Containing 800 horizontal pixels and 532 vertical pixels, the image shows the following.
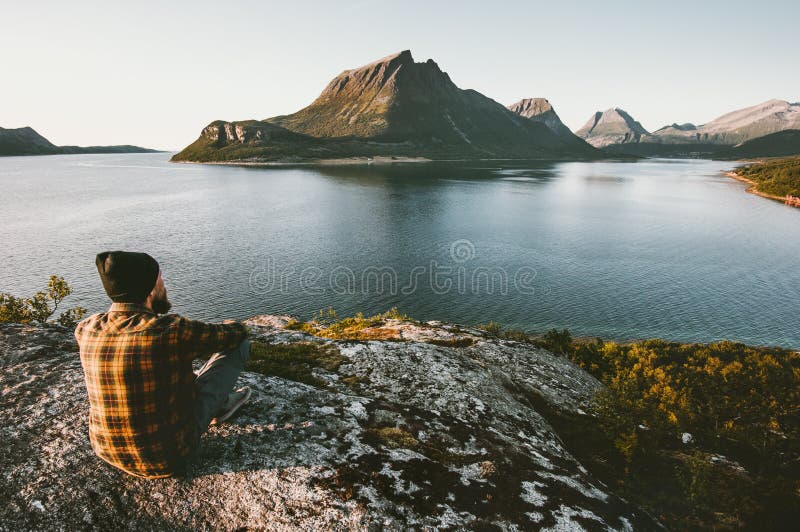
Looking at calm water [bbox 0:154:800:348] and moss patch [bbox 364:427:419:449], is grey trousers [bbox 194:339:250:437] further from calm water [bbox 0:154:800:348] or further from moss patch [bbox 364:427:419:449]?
calm water [bbox 0:154:800:348]

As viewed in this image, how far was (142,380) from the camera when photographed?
595 cm

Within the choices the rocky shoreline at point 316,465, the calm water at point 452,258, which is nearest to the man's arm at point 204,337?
the rocky shoreline at point 316,465

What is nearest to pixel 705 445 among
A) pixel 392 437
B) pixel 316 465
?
pixel 392 437

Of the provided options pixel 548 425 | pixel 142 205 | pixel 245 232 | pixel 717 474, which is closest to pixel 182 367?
pixel 548 425

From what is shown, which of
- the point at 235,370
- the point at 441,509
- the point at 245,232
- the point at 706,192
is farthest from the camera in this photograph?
the point at 706,192

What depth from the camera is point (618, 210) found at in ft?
436

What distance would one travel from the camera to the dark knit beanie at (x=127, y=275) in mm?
5699

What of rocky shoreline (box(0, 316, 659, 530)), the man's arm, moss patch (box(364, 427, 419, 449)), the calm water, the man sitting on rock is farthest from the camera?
the calm water

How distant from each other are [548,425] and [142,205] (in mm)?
147796

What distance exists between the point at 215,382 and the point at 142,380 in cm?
166

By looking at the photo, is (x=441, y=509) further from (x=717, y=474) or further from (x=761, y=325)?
(x=761, y=325)

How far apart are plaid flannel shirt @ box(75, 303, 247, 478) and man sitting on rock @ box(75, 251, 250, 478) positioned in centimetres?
1

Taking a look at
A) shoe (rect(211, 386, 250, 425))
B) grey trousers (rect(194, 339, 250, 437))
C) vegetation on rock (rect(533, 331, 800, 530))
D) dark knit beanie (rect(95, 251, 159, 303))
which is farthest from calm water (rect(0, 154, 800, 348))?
dark knit beanie (rect(95, 251, 159, 303))

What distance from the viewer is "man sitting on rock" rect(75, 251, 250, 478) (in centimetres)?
582
